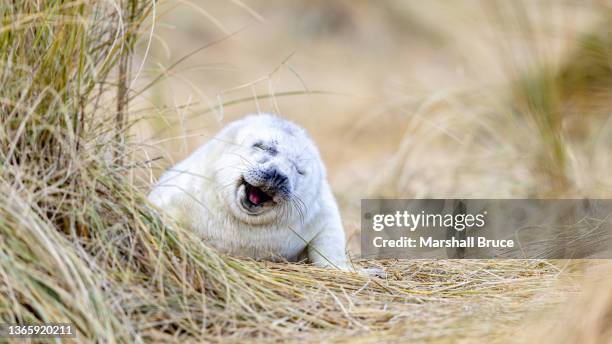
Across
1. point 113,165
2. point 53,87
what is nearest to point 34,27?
point 53,87

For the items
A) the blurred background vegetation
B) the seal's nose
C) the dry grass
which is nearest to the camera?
the dry grass

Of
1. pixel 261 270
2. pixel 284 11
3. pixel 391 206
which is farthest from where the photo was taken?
pixel 284 11

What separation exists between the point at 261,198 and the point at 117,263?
3.38 ft

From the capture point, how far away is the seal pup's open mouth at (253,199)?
4.05 meters

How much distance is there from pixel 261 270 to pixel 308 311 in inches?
16.5

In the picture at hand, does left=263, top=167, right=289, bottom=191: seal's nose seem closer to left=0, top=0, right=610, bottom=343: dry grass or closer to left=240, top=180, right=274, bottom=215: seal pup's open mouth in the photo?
left=240, top=180, right=274, bottom=215: seal pup's open mouth

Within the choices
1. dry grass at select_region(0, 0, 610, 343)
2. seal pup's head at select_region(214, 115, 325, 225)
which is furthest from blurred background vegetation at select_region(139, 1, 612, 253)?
dry grass at select_region(0, 0, 610, 343)

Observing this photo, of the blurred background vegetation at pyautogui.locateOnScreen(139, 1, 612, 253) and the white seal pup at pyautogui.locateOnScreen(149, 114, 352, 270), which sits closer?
the white seal pup at pyautogui.locateOnScreen(149, 114, 352, 270)

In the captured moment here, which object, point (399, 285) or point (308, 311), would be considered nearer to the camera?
point (308, 311)

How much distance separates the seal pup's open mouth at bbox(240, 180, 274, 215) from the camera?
159 inches

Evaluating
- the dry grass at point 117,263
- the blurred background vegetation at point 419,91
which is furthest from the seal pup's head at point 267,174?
the dry grass at point 117,263

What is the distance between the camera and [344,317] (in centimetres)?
331

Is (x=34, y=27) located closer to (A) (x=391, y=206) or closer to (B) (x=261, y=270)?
(B) (x=261, y=270)

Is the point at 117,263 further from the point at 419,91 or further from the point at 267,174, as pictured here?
the point at 419,91
